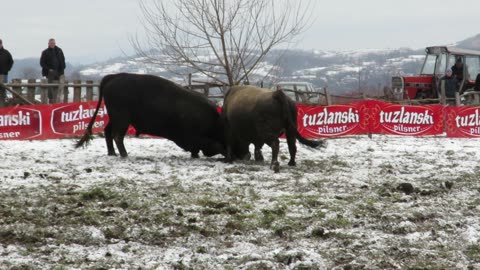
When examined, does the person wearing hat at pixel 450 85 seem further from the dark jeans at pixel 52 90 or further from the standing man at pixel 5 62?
the standing man at pixel 5 62

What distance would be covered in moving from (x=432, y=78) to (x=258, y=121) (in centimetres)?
1653

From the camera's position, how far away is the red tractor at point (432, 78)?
26266mm

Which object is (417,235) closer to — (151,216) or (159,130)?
(151,216)

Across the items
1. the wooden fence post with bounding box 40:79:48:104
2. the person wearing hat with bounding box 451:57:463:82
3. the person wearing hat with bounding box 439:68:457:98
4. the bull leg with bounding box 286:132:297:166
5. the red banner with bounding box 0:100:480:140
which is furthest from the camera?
the person wearing hat with bounding box 451:57:463:82

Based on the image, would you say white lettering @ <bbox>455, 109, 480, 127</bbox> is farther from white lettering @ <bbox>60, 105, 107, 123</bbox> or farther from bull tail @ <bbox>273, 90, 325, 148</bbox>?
white lettering @ <bbox>60, 105, 107, 123</bbox>

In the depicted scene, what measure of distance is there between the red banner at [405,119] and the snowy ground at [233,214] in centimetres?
553

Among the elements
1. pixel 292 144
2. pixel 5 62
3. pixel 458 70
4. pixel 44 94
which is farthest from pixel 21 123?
pixel 458 70

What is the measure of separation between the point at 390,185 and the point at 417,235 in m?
2.75

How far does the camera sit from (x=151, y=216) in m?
7.35

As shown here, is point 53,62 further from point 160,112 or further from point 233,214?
point 233,214

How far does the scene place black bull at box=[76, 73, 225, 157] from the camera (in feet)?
39.4

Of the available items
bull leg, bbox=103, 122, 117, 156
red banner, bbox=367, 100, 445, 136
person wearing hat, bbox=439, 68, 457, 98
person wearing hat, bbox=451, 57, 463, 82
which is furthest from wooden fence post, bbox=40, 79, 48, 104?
person wearing hat, bbox=451, 57, 463, 82

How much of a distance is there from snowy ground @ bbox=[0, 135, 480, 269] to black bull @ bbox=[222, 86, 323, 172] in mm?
413

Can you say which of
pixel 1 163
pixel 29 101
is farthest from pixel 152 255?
pixel 29 101
